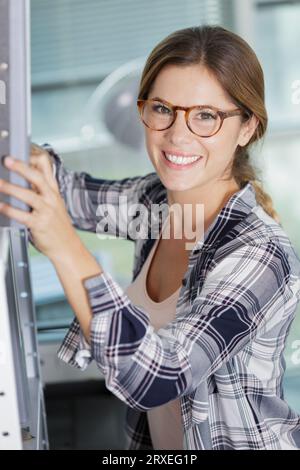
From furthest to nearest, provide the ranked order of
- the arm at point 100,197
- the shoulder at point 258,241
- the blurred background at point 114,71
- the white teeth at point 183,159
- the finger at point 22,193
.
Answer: the blurred background at point 114,71 < the arm at point 100,197 < the white teeth at point 183,159 < the shoulder at point 258,241 < the finger at point 22,193


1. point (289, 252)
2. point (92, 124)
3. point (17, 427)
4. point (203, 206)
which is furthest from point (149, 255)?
point (92, 124)

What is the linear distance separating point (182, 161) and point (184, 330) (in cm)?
36

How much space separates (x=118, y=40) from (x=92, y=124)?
0.97 feet

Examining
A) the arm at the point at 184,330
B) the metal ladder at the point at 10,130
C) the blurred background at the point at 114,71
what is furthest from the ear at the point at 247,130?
the blurred background at the point at 114,71

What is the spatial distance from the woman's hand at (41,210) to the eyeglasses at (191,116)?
42 cm

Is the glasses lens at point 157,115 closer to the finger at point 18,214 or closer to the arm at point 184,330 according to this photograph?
the arm at point 184,330

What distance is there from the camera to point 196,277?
131cm

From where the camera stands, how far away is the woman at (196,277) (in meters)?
0.96

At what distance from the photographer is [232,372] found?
50.2 inches

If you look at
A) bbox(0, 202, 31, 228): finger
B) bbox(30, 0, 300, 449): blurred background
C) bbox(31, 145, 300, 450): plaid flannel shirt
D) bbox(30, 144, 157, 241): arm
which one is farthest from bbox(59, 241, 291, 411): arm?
bbox(30, 0, 300, 449): blurred background

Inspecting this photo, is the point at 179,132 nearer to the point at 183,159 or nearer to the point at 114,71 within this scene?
the point at 183,159

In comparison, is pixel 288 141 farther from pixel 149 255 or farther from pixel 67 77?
pixel 149 255

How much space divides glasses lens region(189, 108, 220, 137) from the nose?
1 centimetres

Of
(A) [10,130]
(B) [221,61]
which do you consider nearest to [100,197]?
(B) [221,61]
